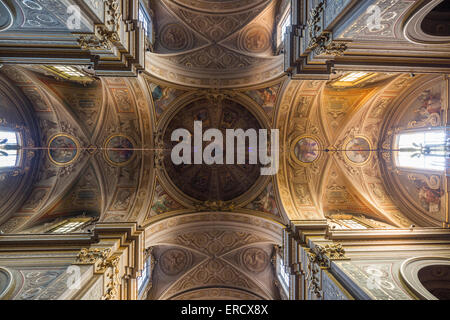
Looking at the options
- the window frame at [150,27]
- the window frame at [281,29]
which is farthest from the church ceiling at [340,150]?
the window frame at [150,27]

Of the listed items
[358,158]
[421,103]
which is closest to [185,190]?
[358,158]

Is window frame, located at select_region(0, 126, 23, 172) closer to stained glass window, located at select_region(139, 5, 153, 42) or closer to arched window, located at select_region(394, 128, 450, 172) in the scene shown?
stained glass window, located at select_region(139, 5, 153, 42)

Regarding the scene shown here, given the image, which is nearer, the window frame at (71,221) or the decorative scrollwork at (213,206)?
the window frame at (71,221)

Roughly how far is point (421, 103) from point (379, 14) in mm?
7549

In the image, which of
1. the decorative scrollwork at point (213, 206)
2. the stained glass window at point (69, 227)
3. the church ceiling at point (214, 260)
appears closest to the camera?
the stained glass window at point (69, 227)

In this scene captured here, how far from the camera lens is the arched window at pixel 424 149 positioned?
8.55 m

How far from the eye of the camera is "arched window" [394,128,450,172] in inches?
336

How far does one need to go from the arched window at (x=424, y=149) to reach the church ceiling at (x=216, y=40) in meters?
8.04

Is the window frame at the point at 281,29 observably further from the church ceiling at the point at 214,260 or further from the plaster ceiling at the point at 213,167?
the church ceiling at the point at 214,260

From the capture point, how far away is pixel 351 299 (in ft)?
19.5

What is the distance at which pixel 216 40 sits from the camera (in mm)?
12336

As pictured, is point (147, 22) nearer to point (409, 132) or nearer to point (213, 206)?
point (213, 206)

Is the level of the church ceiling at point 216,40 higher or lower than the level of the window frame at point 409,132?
higher

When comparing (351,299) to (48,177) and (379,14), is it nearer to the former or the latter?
(379,14)
